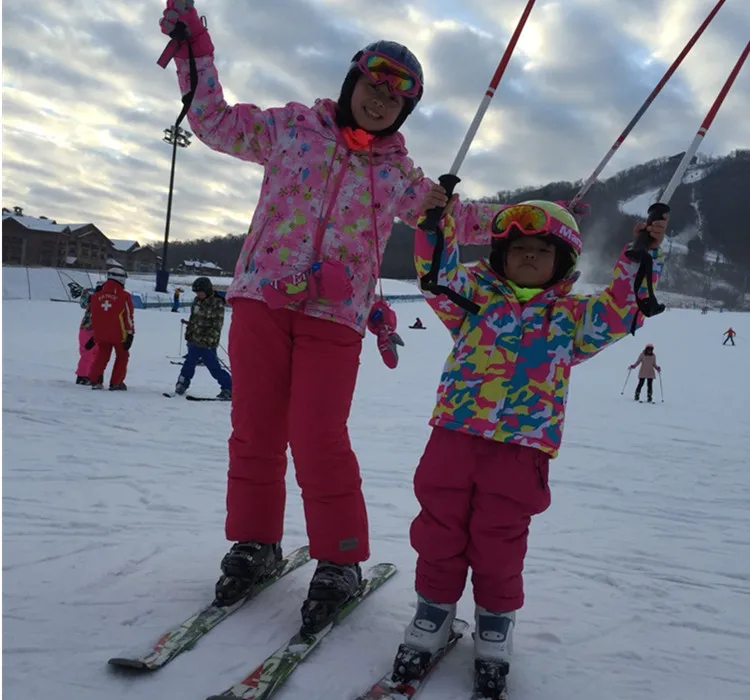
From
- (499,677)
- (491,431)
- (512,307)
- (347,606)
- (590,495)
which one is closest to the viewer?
(499,677)

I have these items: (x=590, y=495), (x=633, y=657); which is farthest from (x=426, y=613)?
(x=590, y=495)

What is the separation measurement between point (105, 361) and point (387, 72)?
23.4 feet

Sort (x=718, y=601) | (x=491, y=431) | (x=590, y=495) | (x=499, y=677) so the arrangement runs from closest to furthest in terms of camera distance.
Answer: (x=499, y=677)
(x=491, y=431)
(x=718, y=601)
(x=590, y=495)

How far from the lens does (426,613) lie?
201cm

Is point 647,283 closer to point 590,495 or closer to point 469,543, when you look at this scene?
point 469,543

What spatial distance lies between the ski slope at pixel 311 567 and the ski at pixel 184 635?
31 millimetres

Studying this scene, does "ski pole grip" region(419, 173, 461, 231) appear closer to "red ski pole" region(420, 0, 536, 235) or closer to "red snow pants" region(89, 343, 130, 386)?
"red ski pole" region(420, 0, 536, 235)

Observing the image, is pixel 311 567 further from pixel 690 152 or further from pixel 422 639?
pixel 690 152

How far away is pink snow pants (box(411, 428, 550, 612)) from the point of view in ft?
6.51

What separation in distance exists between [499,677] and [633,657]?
618 millimetres

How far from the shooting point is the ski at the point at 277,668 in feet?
5.59

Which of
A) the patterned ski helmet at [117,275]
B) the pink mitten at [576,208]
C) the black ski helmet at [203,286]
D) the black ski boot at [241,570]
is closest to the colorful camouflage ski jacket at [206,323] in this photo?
the black ski helmet at [203,286]

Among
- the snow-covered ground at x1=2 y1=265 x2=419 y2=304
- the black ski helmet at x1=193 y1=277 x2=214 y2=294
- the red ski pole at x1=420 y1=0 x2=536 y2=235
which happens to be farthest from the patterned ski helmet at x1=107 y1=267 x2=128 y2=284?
the snow-covered ground at x1=2 y1=265 x2=419 y2=304

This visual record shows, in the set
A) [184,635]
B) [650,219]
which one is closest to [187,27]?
[650,219]
